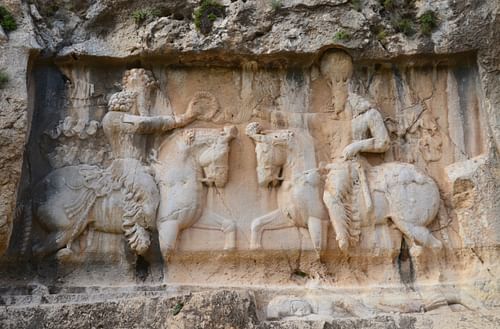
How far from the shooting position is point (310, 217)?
7141 millimetres

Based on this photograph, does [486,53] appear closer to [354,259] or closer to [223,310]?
[354,259]

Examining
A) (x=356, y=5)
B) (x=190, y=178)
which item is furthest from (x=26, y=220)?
(x=356, y=5)

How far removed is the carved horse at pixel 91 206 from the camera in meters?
7.03

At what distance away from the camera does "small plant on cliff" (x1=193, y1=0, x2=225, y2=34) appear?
744 cm

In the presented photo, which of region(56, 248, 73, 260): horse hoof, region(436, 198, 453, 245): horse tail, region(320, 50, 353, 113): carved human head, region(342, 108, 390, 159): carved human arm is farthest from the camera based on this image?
region(320, 50, 353, 113): carved human head

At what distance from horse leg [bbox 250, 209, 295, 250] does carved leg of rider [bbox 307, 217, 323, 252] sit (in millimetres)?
201

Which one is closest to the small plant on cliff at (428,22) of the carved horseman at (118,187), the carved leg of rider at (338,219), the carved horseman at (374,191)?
the carved horseman at (374,191)

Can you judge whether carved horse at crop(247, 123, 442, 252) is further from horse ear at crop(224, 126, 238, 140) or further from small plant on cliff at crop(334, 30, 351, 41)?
small plant on cliff at crop(334, 30, 351, 41)

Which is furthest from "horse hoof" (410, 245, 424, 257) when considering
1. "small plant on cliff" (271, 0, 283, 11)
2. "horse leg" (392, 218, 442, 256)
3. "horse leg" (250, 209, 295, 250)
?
"small plant on cliff" (271, 0, 283, 11)

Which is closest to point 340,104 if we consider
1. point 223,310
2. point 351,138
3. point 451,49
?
point 351,138

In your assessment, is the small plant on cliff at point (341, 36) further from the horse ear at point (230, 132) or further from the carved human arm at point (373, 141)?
the horse ear at point (230, 132)

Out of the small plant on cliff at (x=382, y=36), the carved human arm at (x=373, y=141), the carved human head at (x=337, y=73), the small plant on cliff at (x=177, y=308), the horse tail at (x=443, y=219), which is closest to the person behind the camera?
the small plant on cliff at (x=177, y=308)

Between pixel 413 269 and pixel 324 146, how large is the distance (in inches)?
60.6

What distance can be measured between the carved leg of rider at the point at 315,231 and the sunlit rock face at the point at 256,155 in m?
0.02
